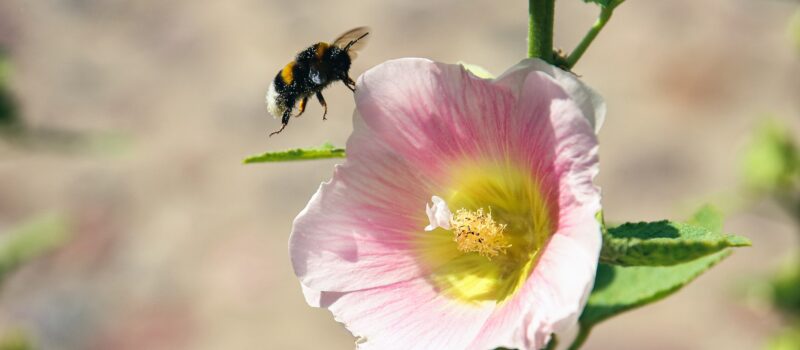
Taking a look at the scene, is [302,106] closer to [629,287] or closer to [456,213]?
[456,213]

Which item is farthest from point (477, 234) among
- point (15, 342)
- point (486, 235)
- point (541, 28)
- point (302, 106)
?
point (15, 342)

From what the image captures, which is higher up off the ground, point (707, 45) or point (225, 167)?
point (707, 45)

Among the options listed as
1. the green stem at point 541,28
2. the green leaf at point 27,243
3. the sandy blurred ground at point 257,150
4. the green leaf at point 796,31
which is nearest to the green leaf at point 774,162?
the green leaf at point 796,31

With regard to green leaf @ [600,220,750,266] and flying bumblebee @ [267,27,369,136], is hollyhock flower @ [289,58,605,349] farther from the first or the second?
flying bumblebee @ [267,27,369,136]

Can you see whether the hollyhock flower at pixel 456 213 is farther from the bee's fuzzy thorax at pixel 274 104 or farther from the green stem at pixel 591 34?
the bee's fuzzy thorax at pixel 274 104

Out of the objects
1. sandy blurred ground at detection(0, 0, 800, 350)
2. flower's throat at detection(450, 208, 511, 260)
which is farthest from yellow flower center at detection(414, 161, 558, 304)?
sandy blurred ground at detection(0, 0, 800, 350)

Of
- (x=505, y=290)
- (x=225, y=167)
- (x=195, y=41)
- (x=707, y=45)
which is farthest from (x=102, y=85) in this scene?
(x=505, y=290)

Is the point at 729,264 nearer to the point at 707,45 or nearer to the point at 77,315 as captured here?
the point at 707,45
